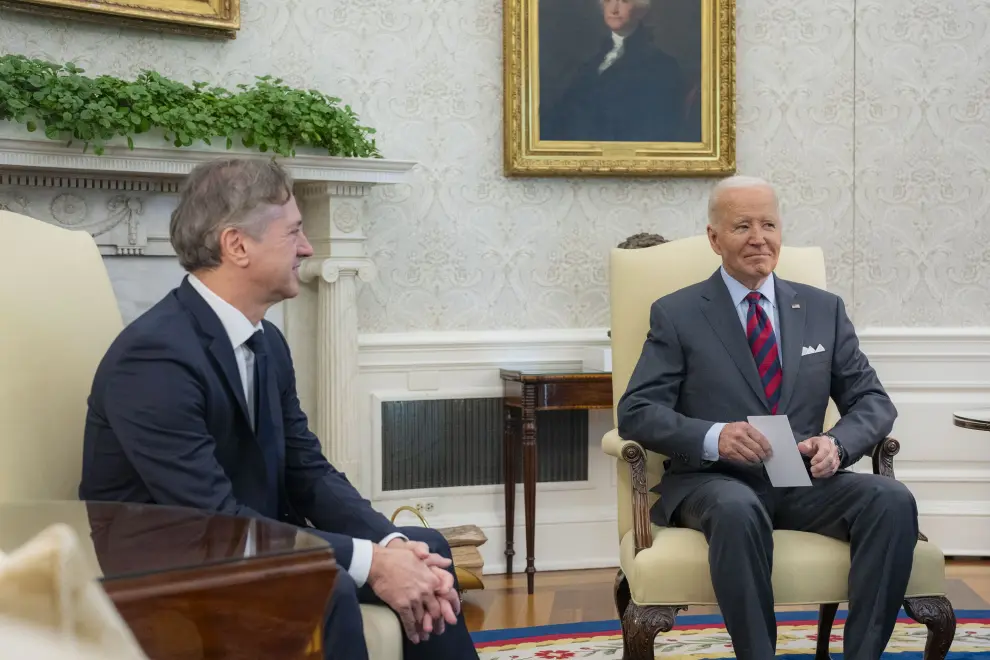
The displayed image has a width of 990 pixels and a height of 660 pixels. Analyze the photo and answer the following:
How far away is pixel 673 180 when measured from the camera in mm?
5027

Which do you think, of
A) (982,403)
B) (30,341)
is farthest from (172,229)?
(982,403)

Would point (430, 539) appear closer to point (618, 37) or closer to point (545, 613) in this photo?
point (545, 613)

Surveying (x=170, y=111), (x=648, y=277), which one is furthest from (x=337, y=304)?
(x=648, y=277)

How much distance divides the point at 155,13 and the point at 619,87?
1.98m

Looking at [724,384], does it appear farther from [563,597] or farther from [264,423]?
[563,597]

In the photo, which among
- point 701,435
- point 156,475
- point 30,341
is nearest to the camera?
point 156,475

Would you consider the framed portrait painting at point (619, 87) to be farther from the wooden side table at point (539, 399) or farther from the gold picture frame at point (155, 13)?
the gold picture frame at point (155, 13)

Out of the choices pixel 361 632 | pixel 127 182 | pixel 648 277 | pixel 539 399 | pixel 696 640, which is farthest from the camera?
pixel 539 399

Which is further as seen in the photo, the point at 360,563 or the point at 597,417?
the point at 597,417

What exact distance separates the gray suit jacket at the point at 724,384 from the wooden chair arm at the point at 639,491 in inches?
2.7

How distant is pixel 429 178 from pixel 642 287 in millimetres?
1598

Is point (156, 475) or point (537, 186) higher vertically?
point (537, 186)

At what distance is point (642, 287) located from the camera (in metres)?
3.47

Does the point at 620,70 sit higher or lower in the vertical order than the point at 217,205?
higher
